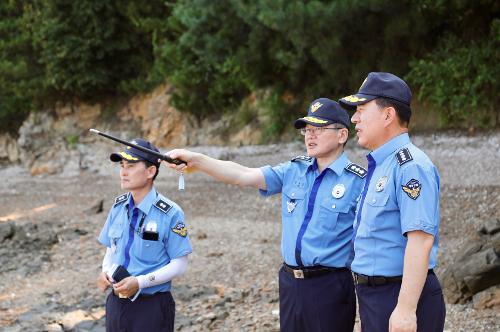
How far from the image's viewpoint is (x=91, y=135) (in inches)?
849

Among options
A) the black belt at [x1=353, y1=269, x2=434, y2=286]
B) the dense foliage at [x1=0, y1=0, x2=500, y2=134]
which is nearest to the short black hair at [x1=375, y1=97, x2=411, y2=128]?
the black belt at [x1=353, y1=269, x2=434, y2=286]

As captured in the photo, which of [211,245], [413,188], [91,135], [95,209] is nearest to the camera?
[413,188]

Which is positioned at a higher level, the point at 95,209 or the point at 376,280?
the point at 376,280

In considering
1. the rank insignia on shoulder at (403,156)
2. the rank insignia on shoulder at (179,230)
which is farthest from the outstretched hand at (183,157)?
the rank insignia on shoulder at (403,156)

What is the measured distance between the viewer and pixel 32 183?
20734 mm

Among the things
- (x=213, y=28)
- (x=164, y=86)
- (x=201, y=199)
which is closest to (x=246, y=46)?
(x=213, y=28)

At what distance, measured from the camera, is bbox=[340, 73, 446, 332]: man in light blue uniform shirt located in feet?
9.85

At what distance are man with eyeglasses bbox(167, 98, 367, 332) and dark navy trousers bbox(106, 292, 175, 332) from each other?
75cm

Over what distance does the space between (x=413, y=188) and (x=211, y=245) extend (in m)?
7.84

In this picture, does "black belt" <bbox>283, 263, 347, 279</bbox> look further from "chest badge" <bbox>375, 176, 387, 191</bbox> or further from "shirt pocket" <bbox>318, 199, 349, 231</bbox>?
"chest badge" <bbox>375, 176, 387, 191</bbox>

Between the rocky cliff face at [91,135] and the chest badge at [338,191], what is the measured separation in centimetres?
1350

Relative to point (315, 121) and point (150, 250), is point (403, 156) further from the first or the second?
point (150, 250)

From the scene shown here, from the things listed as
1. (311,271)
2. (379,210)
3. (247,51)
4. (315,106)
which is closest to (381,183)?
(379,210)

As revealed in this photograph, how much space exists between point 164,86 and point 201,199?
23.7 feet
